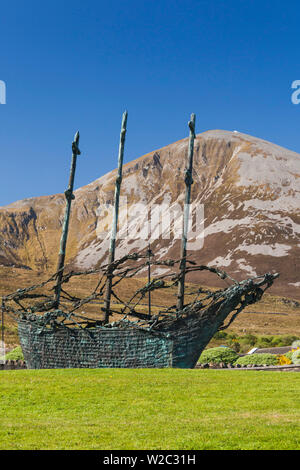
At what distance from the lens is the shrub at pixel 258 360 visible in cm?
2545

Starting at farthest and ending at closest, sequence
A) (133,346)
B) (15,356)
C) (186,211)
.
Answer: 1. (15,356)
2. (186,211)
3. (133,346)

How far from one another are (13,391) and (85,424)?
4514 mm

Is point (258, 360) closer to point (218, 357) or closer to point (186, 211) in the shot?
point (218, 357)

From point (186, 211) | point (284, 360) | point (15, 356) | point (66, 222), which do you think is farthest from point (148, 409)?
point (15, 356)

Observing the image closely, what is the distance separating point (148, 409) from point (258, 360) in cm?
1547

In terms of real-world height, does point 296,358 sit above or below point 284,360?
above

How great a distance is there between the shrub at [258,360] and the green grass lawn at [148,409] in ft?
25.7

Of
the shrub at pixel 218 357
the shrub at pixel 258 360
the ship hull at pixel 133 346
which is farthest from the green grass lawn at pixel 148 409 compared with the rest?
the shrub at pixel 218 357

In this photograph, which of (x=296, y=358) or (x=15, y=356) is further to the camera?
(x=15, y=356)

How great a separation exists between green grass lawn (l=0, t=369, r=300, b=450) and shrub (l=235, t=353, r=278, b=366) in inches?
308

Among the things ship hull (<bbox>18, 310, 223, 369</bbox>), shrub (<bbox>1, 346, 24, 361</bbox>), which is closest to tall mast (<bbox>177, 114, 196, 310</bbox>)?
ship hull (<bbox>18, 310, 223, 369</bbox>)

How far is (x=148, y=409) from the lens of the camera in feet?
37.3
